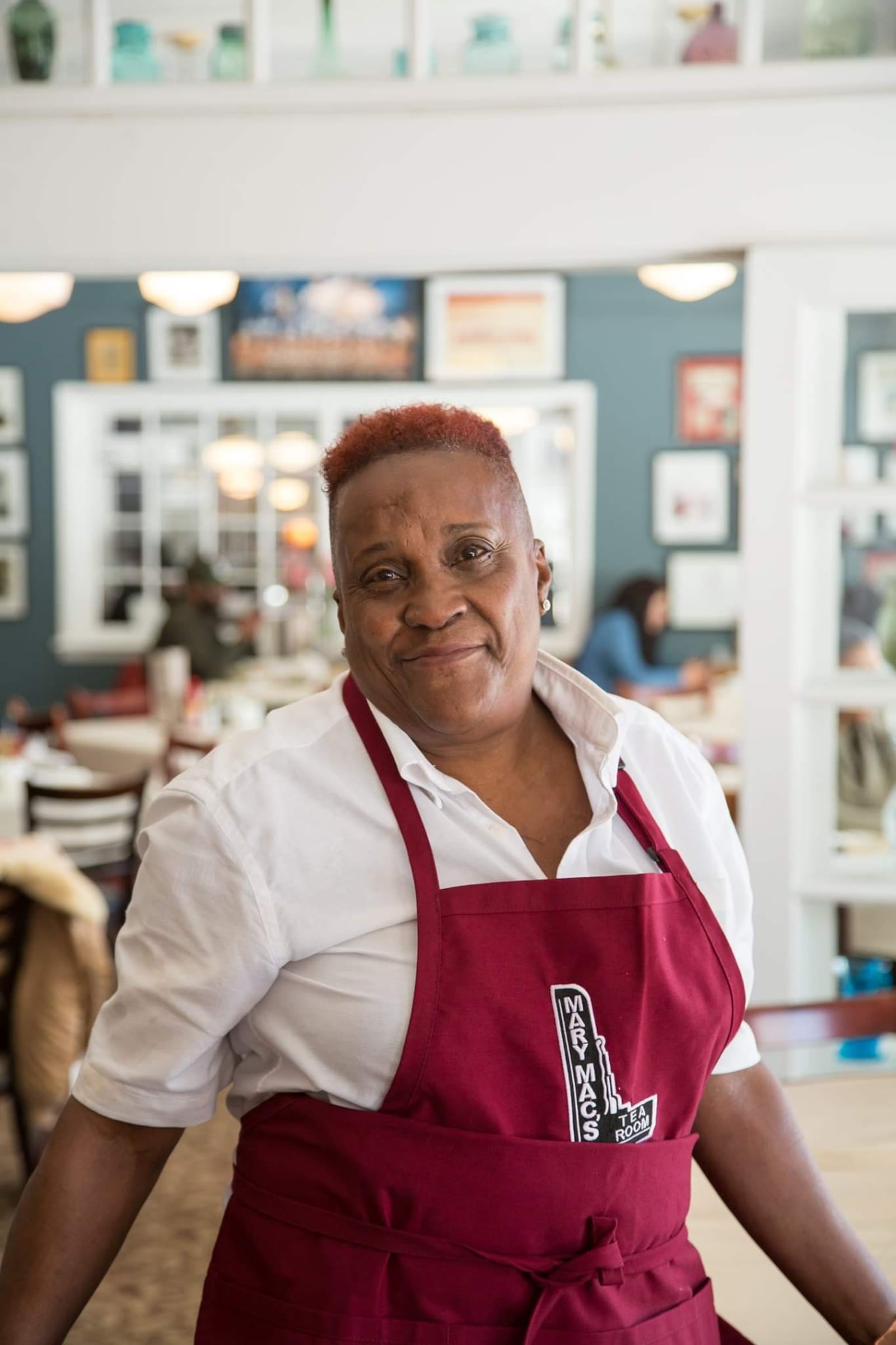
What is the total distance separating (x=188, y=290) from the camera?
4.54 metres

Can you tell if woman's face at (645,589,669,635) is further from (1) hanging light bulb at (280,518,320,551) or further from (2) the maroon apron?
(2) the maroon apron

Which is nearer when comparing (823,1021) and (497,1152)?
(497,1152)

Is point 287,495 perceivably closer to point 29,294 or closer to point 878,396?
point 29,294

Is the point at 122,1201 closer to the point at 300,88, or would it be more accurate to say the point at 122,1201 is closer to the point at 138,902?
the point at 138,902

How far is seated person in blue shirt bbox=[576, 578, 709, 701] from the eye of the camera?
309 inches

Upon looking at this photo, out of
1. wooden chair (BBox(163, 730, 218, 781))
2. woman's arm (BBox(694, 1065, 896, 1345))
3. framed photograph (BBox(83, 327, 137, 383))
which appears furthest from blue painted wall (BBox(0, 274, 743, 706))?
woman's arm (BBox(694, 1065, 896, 1345))

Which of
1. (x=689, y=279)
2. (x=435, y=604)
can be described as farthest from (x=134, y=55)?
(x=689, y=279)

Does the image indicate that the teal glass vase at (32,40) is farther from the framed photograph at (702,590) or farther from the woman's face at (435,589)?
the framed photograph at (702,590)

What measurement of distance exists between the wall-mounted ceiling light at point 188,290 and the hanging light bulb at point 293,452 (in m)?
4.44

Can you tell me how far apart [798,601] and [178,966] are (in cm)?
180

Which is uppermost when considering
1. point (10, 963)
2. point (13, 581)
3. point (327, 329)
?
point (327, 329)

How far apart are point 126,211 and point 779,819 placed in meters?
1.76

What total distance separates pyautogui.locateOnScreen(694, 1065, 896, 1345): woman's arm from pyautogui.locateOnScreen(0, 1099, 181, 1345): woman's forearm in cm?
54

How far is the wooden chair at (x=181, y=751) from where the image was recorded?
16.3 ft
